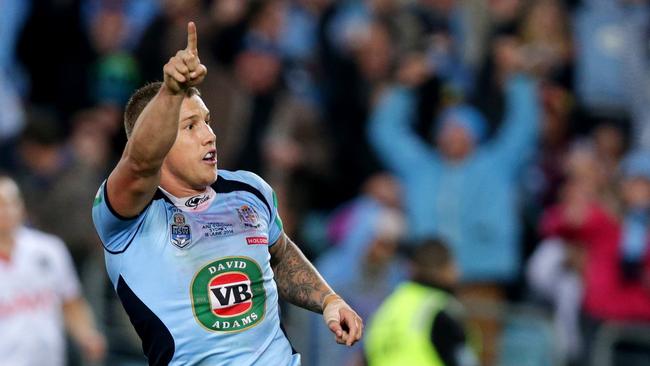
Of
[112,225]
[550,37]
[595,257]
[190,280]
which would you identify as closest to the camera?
[112,225]

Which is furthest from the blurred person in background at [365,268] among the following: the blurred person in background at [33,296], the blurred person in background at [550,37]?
the blurred person in background at [550,37]

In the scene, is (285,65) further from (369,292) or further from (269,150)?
(369,292)

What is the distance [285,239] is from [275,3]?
21.2 feet

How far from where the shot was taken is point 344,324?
5.62 metres

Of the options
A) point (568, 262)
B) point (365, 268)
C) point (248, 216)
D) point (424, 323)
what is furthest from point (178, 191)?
point (568, 262)

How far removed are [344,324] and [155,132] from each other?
1118 millimetres

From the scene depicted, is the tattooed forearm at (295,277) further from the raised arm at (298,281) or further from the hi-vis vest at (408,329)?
the hi-vis vest at (408,329)

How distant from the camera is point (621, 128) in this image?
12906 mm

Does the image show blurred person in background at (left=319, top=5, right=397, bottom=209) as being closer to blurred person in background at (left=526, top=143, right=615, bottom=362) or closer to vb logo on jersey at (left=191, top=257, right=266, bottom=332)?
blurred person in background at (left=526, top=143, right=615, bottom=362)

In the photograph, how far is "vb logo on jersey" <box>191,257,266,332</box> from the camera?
218 inches

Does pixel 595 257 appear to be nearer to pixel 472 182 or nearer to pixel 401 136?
pixel 472 182

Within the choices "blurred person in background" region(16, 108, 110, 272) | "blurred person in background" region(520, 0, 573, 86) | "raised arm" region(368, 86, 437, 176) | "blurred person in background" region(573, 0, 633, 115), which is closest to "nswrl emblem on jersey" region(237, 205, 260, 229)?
"blurred person in background" region(16, 108, 110, 272)

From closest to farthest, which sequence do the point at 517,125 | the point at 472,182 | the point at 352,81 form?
the point at 472,182, the point at 517,125, the point at 352,81

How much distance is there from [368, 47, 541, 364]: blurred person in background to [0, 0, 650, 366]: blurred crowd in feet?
0.05
